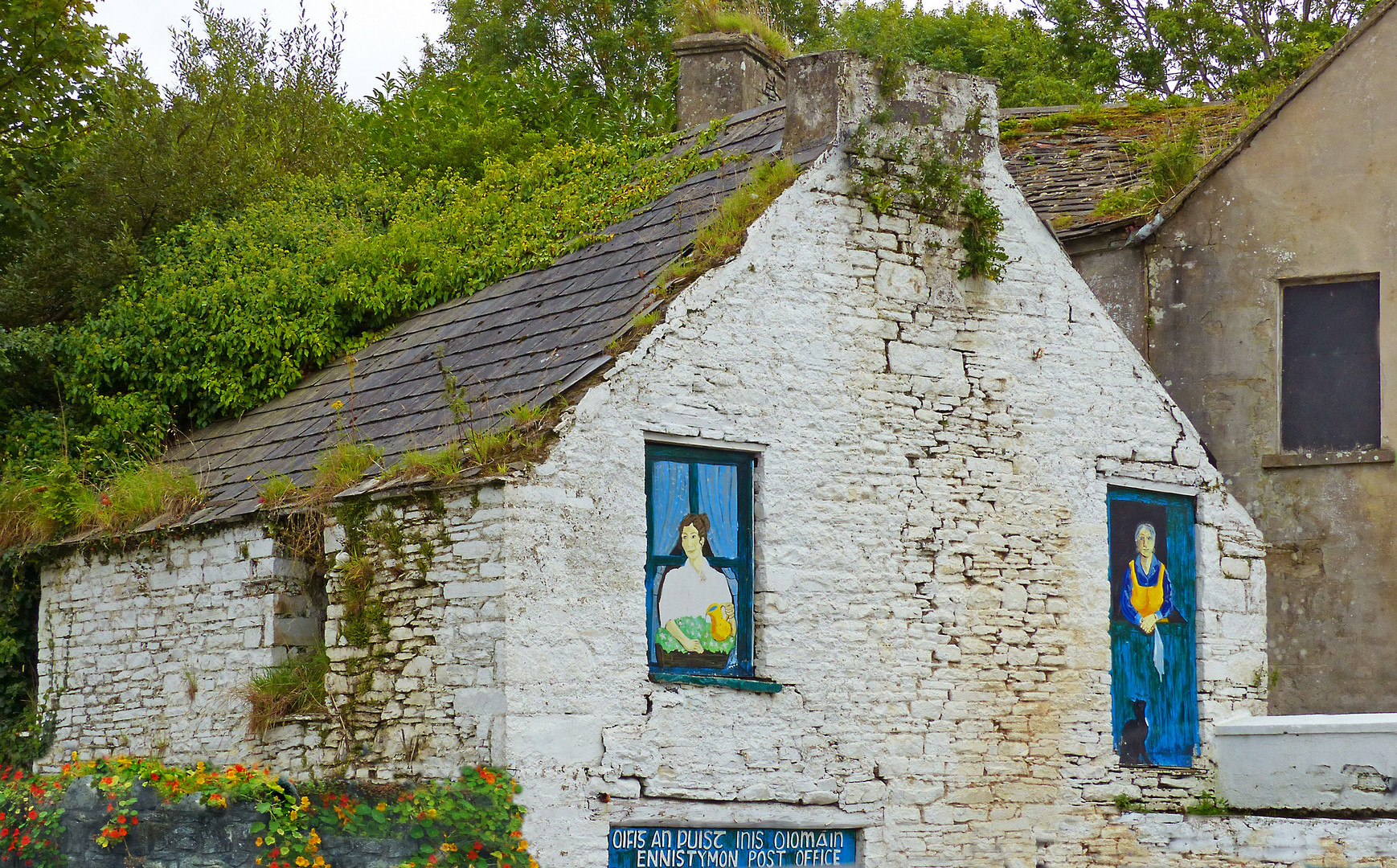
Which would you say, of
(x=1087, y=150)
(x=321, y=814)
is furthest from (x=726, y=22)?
(x=321, y=814)

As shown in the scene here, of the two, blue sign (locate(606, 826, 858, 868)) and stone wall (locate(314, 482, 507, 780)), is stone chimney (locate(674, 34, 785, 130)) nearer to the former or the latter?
stone wall (locate(314, 482, 507, 780))

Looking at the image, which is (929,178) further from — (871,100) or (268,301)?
(268,301)

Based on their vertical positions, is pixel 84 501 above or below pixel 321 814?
above

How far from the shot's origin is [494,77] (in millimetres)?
22500

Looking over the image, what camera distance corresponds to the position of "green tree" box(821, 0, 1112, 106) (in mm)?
23156

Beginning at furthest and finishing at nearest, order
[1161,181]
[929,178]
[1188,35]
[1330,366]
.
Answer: [1188,35], [1161,181], [1330,366], [929,178]

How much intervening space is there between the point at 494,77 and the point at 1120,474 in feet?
43.7

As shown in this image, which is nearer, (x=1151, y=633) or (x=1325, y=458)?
(x=1151, y=633)

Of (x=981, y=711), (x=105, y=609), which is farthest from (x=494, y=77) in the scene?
(x=981, y=711)

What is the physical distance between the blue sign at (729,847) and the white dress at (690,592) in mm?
1324

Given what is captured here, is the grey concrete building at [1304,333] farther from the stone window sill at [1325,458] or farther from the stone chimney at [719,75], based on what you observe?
the stone chimney at [719,75]

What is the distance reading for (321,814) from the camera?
931 centimetres

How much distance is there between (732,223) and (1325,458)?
630 centimetres

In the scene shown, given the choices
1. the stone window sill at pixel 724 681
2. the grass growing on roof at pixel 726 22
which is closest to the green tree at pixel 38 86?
the grass growing on roof at pixel 726 22
